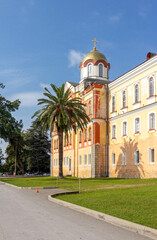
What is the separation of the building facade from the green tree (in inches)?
983

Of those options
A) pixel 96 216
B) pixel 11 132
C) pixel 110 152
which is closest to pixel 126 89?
pixel 110 152

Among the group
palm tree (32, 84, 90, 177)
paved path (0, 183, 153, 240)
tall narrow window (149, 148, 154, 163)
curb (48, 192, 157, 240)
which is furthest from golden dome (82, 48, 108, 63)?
paved path (0, 183, 153, 240)

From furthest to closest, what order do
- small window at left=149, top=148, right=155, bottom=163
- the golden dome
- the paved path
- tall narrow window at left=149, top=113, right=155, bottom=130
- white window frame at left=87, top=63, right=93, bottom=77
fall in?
1. white window frame at left=87, top=63, right=93, bottom=77
2. the golden dome
3. tall narrow window at left=149, top=113, right=155, bottom=130
4. small window at left=149, top=148, right=155, bottom=163
5. the paved path

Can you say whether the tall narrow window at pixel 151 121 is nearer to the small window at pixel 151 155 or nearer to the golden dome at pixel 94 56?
the small window at pixel 151 155

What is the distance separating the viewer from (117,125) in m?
39.7

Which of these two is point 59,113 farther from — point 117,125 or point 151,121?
point 151,121

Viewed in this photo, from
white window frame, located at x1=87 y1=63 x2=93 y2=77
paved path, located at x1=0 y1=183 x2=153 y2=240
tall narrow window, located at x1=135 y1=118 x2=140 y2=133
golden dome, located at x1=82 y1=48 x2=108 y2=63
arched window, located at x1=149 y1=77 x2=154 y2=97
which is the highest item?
golden dome, located at x1=82 y1=48 x2=108 y2=63

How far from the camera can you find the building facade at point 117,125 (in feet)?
107

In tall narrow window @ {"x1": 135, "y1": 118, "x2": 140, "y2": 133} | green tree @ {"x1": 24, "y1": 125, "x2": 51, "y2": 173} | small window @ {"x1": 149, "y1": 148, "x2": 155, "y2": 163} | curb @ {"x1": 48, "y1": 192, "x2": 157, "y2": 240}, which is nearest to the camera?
curb @ {"x1": 48, "y1": 192, "x2": 157, "y2": 240}

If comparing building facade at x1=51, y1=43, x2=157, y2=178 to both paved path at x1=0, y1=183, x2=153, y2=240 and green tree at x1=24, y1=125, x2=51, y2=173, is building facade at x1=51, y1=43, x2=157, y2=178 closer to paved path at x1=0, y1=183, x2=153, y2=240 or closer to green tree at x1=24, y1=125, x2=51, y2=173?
paved path at x1=0, y1=183, x2=153, y2=240

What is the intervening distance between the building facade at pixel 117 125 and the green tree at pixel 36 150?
25.0m

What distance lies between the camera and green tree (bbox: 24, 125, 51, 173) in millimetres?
75812

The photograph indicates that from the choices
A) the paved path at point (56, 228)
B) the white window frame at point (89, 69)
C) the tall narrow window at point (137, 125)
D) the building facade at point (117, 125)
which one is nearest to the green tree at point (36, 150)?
the building facade at point (117, 125)

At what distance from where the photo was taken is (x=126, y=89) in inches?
1491
